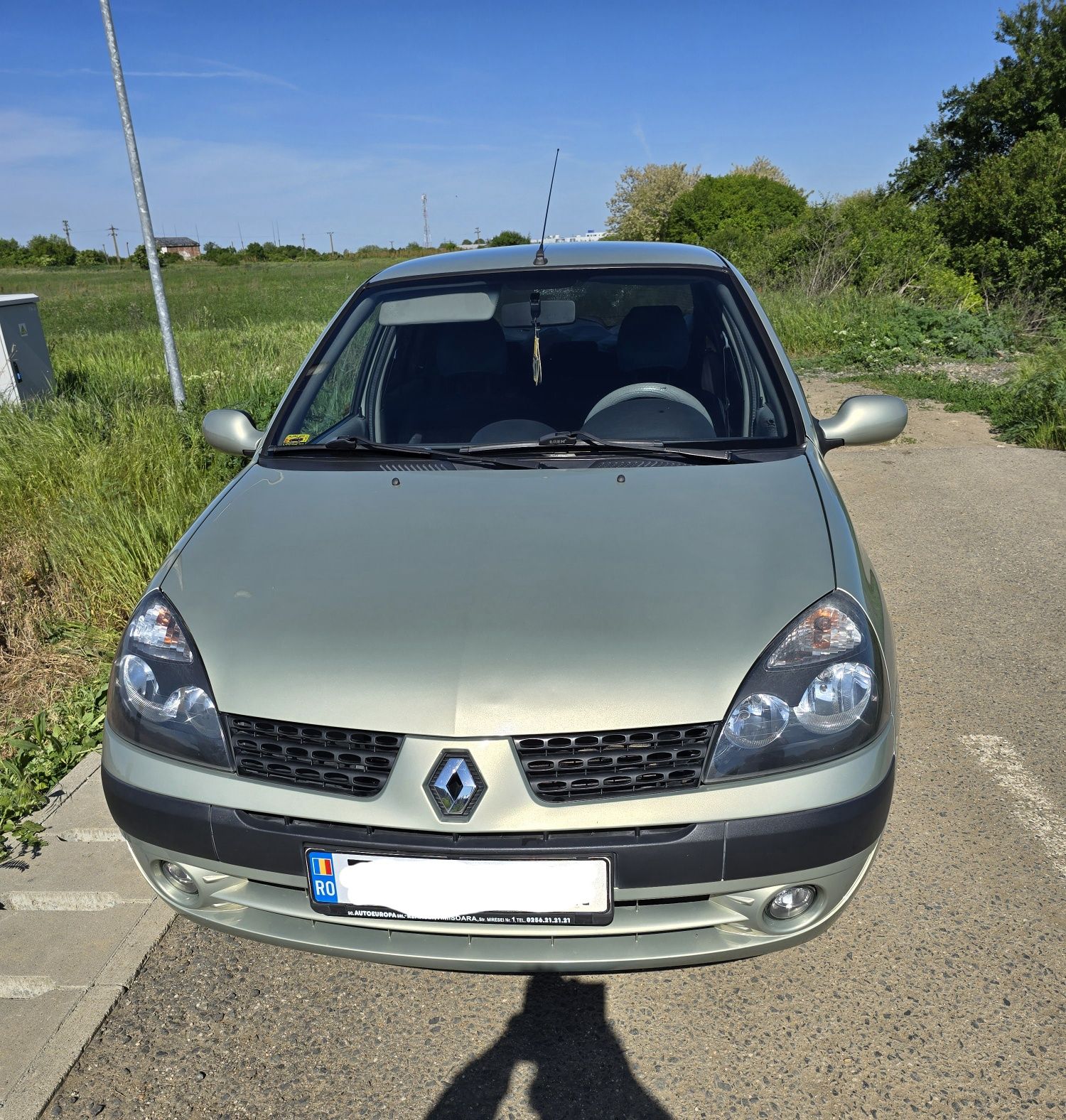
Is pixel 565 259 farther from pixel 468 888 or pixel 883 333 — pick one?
pixel 883 333

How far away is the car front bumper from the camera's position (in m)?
1.58

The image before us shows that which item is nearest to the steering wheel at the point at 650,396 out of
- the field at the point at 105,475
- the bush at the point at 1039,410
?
the field at the point at 105,475

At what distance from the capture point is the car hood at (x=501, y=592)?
162 cm

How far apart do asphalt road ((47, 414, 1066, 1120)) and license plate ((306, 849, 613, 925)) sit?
16.6 inches

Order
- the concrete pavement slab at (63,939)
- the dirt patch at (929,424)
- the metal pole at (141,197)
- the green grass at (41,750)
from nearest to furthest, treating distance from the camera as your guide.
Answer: the concrete pavement slab at (63,939) → the green grass at (41,750) → the metal pole at (141,197) → the dirt patch at (929,424)

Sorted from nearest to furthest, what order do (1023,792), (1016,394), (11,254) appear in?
(1023,792)
(1016,394)
(11,254)

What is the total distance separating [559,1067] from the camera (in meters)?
1.82

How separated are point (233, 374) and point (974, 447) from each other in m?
6.08

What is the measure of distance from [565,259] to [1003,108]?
2686 centimetres

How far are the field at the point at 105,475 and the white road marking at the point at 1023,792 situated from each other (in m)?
2.90

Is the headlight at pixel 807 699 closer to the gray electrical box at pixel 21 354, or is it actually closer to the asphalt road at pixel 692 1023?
the asphalt road at pixel 692 1023

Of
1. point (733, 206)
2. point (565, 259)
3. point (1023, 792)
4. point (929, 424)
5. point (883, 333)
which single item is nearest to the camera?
point (1023, 792)

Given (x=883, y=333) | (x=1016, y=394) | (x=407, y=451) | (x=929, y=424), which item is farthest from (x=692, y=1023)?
(x=883, y=333)

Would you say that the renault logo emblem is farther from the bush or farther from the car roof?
the bush
